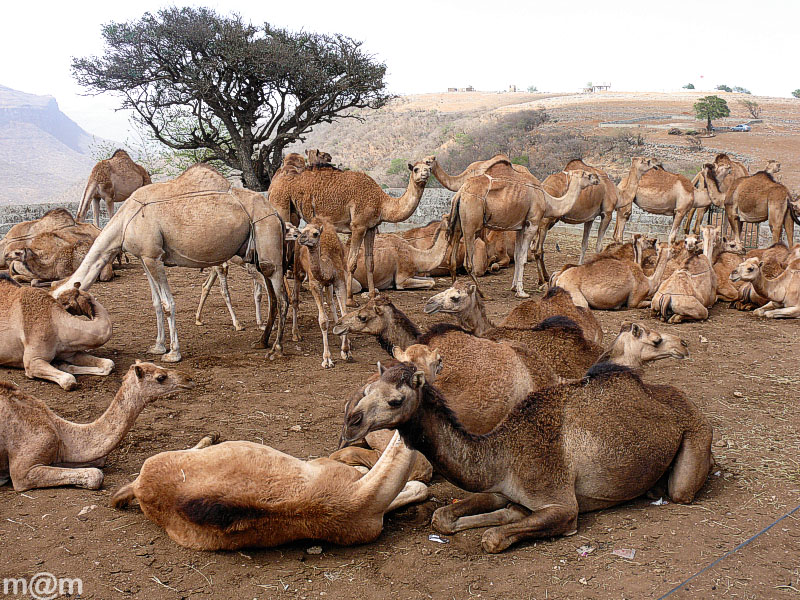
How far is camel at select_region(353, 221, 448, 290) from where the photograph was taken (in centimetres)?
1217

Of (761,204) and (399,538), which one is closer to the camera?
(399,538)

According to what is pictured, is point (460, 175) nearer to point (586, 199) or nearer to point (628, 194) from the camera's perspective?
point (586, 199)

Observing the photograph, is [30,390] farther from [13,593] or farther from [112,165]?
[112,165]

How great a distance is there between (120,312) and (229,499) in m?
7.45

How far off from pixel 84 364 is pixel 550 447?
539 centimetres

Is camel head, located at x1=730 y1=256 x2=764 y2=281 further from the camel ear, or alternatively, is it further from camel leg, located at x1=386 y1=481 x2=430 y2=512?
the camel ear

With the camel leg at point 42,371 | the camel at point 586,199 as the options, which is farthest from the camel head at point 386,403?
the camel at point 586,199

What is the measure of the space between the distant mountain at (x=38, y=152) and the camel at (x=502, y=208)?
65.4 metres

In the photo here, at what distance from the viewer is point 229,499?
3.98 metres

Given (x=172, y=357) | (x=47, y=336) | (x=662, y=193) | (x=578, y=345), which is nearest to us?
(x=578, y=345)

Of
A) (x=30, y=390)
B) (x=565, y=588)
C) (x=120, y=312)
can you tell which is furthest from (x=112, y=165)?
(x=565, y=588)

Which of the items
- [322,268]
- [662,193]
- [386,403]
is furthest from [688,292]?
[386,403]

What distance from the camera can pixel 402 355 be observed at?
5.05 meters

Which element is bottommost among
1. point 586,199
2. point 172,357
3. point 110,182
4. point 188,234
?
point 172,357
